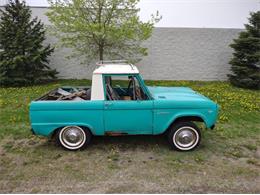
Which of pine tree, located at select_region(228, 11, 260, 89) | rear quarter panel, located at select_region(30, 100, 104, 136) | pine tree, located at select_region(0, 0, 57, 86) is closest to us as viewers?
rear quarter panel, located at select_region(30, 100, 104, 136)

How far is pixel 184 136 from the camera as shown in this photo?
12.5 feet

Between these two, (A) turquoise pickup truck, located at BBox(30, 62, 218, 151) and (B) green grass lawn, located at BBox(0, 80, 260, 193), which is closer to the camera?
(B) green grass lawn, located at BBox(0, 80, 260, 193)

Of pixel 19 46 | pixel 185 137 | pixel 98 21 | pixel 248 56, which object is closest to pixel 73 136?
pixel 185 137

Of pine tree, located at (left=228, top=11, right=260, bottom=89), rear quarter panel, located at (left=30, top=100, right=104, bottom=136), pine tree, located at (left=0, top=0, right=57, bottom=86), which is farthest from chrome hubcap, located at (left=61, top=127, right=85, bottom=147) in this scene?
pine tree, located at (left=228, top=11, right=260, bottom=89)

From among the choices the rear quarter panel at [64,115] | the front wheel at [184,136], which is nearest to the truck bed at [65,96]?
the rear quarter panel at [64,115]

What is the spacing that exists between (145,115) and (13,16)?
8.77 metres

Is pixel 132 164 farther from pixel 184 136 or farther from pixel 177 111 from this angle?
pixel 177 111

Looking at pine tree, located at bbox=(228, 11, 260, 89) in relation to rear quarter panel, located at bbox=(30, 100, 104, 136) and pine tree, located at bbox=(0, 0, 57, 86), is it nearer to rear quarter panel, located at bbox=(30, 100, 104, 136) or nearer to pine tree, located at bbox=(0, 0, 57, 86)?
rear quarter panel, located at bbox=(30, 100, 104, 136)

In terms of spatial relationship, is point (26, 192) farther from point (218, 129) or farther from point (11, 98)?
point (11, 98)

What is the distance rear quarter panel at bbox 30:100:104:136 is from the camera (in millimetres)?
3574

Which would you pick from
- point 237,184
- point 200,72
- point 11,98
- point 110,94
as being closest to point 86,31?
point 11,98

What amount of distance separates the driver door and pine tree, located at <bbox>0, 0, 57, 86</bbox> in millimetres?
6977

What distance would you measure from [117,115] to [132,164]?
0.87 meters

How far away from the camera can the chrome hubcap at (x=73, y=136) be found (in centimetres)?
379
